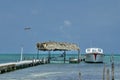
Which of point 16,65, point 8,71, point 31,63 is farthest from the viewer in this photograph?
point 31,63

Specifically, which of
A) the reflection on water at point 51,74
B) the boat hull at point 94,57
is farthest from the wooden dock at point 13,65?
the boat hull at point 94,57

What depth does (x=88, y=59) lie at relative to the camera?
578ft

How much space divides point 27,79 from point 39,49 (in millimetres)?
84525

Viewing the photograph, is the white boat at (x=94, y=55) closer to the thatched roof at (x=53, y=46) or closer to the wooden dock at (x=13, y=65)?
the thatched roof at (x=53, y=46)

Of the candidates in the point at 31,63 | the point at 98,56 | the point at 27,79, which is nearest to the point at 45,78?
the point at 27,79

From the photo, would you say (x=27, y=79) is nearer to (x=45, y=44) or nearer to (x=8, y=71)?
(x=8, y=71)

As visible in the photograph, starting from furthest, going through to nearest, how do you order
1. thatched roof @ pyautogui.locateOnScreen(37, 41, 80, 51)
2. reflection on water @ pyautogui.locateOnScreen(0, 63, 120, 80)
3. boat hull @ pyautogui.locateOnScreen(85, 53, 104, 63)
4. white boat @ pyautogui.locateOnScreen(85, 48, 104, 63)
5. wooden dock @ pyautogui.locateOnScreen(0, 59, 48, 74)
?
thatched roof @ pyautogui.locateOnScreen(37, 41, 80, 51) < boat hull @ pyautogui.locateOnScreen(85, 53, 104, 63) < white boat @ pyautogui.locateOnScreen(85, 48, 104, 63) < wooden dock @ pyautogui.locateOnScreen(0, 59, 48, 74) < reflection on water @ pyautogui.locateOnScreen(0, 63, 120, 80)

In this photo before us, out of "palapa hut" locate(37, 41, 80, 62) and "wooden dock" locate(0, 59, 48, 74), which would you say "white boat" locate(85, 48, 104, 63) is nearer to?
"palapa hut" locate(37, 41, 80, 62)

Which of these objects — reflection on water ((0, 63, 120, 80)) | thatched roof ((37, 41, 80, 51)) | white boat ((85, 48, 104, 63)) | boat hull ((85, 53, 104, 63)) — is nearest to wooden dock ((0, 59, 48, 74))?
reflection on water ((0, 63, 120, 80))

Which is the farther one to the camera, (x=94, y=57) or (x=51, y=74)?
(x=94, y=57)

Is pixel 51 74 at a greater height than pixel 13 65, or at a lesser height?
lesser

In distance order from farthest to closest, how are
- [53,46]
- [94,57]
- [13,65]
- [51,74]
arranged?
1. [53,46]
2. [94,57]
3. [13,65]
4. [51,74]

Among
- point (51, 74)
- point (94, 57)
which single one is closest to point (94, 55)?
point (94, 57)

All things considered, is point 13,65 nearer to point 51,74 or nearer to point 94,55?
point 51,74
